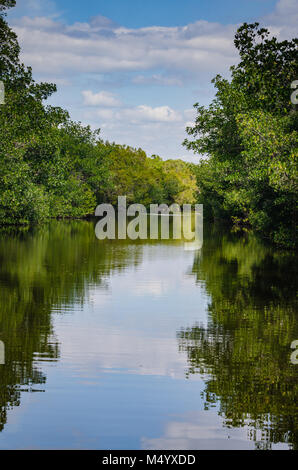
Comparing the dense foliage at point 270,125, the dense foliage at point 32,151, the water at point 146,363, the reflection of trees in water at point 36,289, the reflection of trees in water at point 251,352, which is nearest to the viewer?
the water at point 146,363

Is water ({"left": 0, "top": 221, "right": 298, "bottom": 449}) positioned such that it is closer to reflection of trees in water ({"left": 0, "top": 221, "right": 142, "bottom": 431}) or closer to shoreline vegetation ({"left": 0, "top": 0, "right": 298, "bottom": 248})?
reflection of trees in water ({"left": 0, "top": 221, "right": 142, "bottom": 431})

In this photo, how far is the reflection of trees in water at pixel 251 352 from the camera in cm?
627

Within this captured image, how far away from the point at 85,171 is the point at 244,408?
72196 millimetres

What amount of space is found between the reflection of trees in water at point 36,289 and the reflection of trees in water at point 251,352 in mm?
2302

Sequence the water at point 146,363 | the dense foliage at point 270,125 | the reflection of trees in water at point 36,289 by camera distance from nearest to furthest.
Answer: the water at point 146,363 < the reflection of trees in water at point 36,289 < the dense foliage at point 270,125

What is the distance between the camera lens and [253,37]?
26094mm

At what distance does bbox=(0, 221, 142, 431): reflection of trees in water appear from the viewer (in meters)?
7.64

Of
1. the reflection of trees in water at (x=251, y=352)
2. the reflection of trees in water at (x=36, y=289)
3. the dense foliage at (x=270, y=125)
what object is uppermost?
the dense foliage at (x=270, y=125)

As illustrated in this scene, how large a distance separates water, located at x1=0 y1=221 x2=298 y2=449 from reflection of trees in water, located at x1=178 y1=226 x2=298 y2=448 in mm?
21

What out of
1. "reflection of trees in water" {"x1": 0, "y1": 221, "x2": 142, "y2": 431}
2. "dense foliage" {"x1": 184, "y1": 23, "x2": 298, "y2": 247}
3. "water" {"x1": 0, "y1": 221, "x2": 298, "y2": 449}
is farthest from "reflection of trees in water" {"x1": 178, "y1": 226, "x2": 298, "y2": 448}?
"dense foliage" {"x1": 184, "y1": 23, "x2": 298, "y2": 247}

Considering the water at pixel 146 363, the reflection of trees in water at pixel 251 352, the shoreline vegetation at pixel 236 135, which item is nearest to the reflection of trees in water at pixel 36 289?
the water at pixel 146 363

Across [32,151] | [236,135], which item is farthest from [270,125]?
[32,151]

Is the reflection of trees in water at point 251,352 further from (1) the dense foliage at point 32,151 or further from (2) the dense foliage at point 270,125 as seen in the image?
(1) the dense foliage at point 32,151
